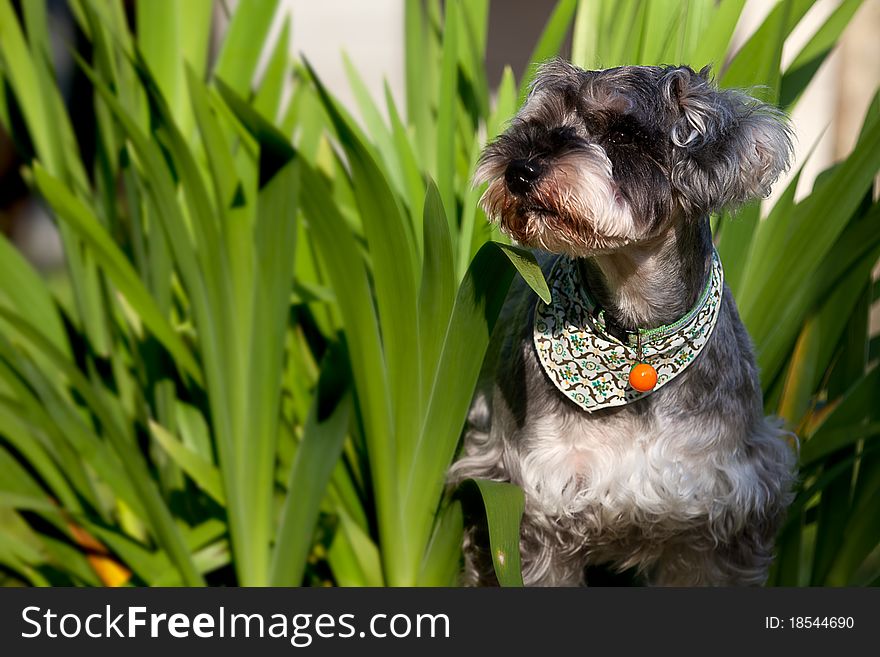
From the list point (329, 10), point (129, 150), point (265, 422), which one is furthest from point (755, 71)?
point (329, 10)

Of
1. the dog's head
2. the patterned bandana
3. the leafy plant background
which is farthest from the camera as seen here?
the leafy plant background

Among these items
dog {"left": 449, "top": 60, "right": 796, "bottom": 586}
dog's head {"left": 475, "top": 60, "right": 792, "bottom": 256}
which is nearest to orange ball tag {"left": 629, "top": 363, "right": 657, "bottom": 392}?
dog {"left": 449, "top": 60, "right": 796, "bottom": 586}

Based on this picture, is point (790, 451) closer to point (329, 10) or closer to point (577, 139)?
point (577, 139)

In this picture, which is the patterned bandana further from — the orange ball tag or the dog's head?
the dog's head

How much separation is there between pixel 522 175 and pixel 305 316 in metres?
1.08

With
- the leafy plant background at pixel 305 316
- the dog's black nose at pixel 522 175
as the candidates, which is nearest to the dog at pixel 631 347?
the dog's black nose at pixel 522 175

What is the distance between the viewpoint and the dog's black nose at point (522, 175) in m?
1.57

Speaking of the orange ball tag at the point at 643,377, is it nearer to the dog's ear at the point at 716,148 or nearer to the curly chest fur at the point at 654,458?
the curly chest fur at the point at 654,458

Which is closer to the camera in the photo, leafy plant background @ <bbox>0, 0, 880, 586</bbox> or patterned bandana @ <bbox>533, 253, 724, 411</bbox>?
patterned bandana @ <bbox>533, 253, 724, 411</bbox>

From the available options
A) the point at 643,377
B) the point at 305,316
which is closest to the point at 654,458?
the point at 643,377

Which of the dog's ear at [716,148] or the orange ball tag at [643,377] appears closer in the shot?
the dog's ear at [716,148]

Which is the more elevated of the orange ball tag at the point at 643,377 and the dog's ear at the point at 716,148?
the dog's ear at the point at 716,148

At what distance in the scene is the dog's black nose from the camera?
1.57 m

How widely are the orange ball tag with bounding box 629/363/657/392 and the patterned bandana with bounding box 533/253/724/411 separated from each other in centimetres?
1
